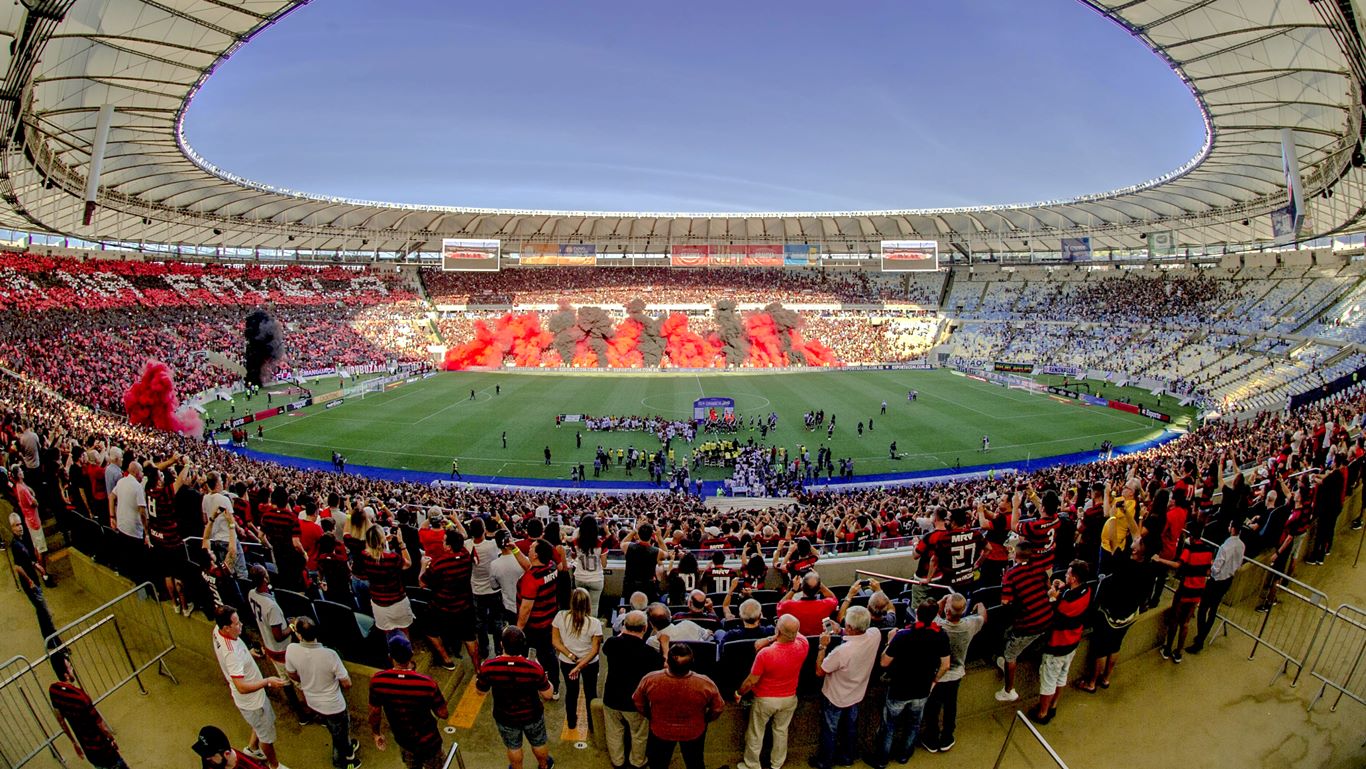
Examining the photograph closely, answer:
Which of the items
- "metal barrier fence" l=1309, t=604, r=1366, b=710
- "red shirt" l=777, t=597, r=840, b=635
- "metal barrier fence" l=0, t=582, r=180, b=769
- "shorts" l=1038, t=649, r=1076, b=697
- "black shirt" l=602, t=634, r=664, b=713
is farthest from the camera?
"metal barrier fence" l=1309, t=604, r=1366, b=710

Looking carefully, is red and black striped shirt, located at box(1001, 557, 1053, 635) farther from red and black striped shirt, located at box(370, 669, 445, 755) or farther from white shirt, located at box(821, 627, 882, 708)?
red and black striped shirt, located at box(370, 669, 445, 755)

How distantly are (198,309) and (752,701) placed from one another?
56.7 m

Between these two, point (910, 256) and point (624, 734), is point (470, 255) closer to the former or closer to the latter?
point (910, 256)

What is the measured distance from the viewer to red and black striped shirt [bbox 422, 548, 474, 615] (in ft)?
18.4

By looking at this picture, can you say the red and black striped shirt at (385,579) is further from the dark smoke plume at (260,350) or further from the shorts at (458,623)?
the dark smoke plume at (260,350)

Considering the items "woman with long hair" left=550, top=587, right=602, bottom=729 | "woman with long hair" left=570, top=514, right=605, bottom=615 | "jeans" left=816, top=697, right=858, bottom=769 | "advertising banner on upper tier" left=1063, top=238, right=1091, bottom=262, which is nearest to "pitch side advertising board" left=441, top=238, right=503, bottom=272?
"advertising banner on upper tier" left=1063, top=238, right=1091, bottom=262

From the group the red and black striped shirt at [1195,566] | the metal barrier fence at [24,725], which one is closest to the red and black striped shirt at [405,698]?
the metal barrier fence at [24,725]

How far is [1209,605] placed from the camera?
6344 mm

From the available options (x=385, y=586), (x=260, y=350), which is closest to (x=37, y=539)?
(x=385, y=586)

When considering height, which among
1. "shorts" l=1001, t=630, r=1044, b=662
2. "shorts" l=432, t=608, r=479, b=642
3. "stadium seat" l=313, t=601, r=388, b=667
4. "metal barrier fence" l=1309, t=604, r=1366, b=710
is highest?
"metal barrier fence" l=1309, t=604, r=1366, b=710

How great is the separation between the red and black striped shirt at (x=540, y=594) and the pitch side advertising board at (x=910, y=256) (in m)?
58.7

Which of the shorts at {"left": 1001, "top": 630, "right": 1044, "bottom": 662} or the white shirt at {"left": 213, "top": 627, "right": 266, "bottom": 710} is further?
the shorts at {"left": 1001, "top": 630, "right": 1044, "bottom": 662}

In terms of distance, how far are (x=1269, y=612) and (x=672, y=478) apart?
18033mm

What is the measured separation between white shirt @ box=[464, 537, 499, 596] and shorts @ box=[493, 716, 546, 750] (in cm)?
186
